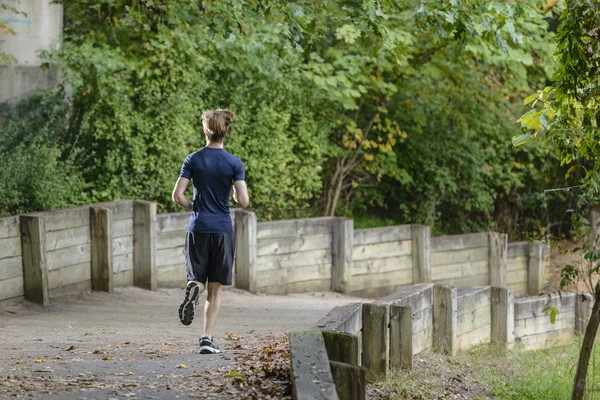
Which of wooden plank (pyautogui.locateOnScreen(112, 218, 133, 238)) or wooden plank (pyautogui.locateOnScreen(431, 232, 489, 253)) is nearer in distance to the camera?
wooden plank (pyautogui.locateOnScreen(112, 218, 133, 238))

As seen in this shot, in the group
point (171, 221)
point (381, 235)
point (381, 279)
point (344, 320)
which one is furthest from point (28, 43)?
point (344, 320)

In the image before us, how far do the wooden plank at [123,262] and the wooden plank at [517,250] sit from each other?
716cm

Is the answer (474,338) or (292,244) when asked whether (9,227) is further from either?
(474,338)

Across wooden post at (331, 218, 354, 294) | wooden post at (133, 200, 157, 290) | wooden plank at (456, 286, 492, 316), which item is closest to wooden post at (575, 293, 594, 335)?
wooden plank at (456, 286, 492, 316)

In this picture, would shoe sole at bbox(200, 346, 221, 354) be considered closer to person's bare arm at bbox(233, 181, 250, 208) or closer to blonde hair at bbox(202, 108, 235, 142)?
person's bare arm at bbox(233, 181, 250, 208)

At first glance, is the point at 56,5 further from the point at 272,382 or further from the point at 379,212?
the point at 272,382

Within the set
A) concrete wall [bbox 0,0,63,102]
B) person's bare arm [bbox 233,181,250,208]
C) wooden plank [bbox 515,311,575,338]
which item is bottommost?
wooden plank [bbox 515,311,575,338]

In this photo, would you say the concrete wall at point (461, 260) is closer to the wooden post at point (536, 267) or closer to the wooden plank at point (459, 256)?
the wooden plank at point (459, 256)

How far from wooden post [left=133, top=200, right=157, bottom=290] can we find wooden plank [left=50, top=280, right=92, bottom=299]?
74 centimetres

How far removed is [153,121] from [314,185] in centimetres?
326

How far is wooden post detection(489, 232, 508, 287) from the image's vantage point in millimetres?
15930

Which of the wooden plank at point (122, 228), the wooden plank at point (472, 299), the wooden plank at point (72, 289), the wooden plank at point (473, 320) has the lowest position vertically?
the wooden plank at point (473, 320)

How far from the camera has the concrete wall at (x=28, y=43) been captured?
1437cm

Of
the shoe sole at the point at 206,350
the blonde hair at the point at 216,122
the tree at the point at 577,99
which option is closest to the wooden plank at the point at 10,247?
the shoe sole at the point at 206,350
